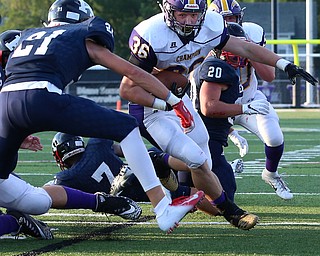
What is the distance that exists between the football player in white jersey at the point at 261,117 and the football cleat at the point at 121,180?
1.42m

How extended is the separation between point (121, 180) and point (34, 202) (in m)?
0.88

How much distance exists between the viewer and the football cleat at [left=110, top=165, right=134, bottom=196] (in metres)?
5.21

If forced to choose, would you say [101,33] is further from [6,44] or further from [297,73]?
[297,73]

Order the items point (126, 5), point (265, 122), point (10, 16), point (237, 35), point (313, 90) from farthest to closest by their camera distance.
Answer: point (10, 16) < point (126, 5) < point (313, 90) < point (265, 122) < point (237, 35)

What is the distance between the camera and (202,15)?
193 inches

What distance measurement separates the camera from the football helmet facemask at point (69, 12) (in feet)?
15.2

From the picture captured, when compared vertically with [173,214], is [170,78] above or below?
above

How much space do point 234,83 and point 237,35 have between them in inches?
16.3

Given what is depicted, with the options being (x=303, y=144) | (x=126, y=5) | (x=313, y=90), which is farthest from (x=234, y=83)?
(x=126, y=5)

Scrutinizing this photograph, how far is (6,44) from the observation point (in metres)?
5.15

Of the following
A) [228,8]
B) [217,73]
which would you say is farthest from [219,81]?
[228,8]

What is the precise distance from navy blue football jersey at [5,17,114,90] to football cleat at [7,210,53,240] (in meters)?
0.74

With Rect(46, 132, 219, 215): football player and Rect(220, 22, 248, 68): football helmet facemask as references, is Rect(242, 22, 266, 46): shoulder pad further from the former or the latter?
Rect(46, 132, 219, 215): football player

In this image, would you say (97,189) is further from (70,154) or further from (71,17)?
(71,17)
